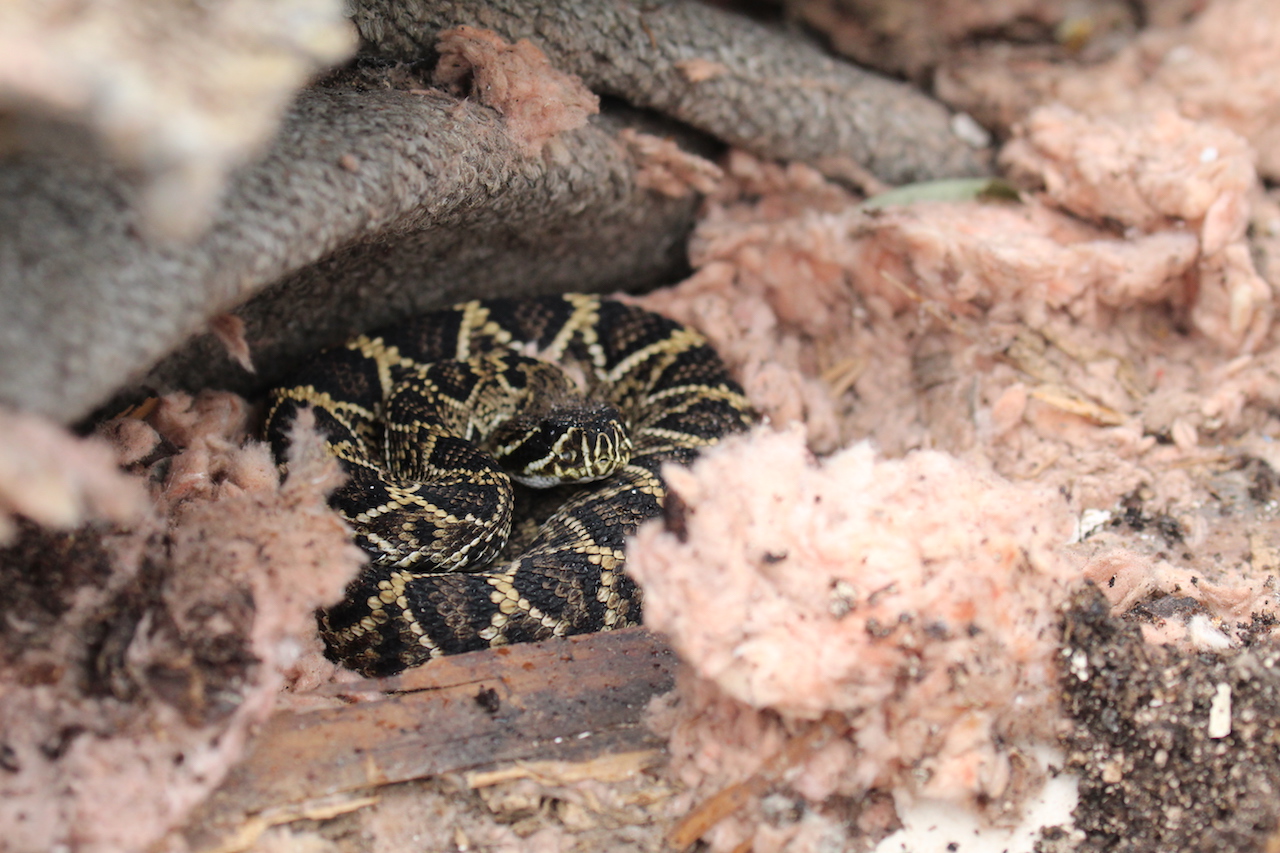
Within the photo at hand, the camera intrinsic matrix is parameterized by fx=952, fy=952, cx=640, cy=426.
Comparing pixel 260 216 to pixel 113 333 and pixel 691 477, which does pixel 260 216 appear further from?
pixel 691 477

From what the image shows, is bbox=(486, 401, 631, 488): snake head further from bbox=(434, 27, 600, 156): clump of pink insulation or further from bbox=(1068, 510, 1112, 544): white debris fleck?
bbox=(1068, 510, 1112, 544): white debris fleck

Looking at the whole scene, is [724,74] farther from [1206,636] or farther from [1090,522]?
[1206,636]

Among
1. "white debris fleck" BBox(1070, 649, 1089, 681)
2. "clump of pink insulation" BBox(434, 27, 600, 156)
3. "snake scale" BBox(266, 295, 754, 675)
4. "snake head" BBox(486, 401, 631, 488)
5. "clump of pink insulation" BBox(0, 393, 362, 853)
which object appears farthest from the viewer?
"snake head" BBox(486, 401, 631, 488)

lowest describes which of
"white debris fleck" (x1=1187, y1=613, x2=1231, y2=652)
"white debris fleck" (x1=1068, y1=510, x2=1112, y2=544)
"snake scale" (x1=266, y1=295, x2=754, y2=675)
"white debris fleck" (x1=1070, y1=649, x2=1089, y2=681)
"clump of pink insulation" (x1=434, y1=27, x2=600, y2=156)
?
"snake scale" (x1=266, y1=295, x2=754, y2=675)

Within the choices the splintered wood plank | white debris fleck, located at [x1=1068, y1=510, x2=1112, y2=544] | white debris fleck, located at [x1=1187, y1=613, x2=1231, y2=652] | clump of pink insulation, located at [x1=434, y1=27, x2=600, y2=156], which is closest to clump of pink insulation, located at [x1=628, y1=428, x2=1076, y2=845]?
the splintered wood plank

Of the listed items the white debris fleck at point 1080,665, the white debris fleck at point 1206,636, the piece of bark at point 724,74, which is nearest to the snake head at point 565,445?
the piece of bark at point 724,74

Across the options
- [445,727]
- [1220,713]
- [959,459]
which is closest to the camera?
[1220,713]

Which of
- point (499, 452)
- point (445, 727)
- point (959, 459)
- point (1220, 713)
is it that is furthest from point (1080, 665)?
point (499, 452)
